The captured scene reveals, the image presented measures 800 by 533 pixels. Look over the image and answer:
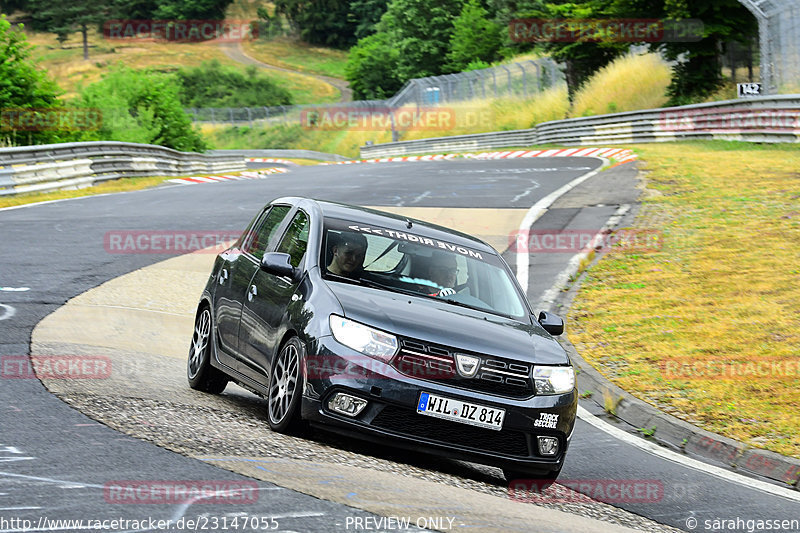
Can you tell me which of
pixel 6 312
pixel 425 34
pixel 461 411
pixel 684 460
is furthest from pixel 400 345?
pixel 425 34

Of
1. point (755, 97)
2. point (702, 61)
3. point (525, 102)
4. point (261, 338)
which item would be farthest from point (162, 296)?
point (525, 102)

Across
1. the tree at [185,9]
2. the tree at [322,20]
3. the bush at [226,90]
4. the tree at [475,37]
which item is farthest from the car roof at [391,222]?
the tree at [185,9]

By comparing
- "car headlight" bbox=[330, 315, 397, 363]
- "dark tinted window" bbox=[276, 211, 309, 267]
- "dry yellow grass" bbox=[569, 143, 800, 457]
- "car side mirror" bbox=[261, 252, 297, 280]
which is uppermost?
"dark tinted window" bbox=[276, 211, 309, 267]

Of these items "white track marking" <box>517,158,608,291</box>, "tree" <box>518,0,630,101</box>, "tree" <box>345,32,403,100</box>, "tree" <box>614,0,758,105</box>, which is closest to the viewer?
"white track marking" <box>517,158,608,291</box>

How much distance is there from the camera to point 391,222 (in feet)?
27.6

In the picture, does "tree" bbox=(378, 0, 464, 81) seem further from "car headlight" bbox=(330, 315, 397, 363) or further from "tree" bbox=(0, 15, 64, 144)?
"car headlight" bbox=(330, 315, 397, 363)

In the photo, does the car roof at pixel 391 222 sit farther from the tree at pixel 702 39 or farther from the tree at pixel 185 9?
the tree at pixel 185 9

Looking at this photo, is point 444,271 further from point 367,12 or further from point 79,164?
point 367,12

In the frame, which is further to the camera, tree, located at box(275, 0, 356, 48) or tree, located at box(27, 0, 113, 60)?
tree, located at box(275, 0, 356, 48)

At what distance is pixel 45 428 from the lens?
6.69 metres

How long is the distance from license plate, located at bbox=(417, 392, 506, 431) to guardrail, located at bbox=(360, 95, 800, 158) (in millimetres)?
23828

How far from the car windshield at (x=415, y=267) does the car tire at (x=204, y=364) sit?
1.68 metres

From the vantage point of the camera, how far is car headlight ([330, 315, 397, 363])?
6.70 metres

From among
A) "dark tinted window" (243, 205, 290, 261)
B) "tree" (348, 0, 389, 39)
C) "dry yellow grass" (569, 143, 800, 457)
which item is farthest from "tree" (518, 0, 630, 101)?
"tree" (348, 0, 389, 39)
